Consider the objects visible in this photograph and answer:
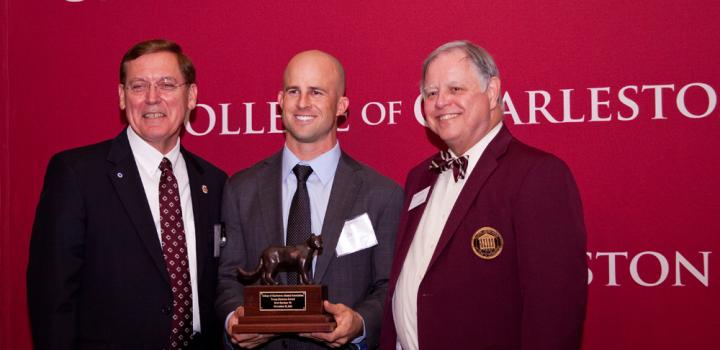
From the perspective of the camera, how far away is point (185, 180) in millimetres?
2982

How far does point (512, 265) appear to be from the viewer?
235cm

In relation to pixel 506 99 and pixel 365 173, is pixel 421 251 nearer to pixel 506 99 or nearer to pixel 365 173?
pixel 365 173

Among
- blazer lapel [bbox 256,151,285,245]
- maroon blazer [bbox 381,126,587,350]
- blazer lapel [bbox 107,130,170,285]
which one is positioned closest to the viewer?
A: maroon blazer [bbox 381,126,587,350]

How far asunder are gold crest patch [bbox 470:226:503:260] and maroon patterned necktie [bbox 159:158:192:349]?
1.10 meters

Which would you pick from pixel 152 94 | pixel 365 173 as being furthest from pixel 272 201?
pixel 152 94

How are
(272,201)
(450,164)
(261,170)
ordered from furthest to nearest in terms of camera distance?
(261,170) → (272,201) → (450,164)

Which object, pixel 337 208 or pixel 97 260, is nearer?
pixel 97 260

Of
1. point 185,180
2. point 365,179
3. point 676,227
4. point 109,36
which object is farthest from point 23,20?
point 676,227

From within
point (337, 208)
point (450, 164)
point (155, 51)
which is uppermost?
point (155, 51)

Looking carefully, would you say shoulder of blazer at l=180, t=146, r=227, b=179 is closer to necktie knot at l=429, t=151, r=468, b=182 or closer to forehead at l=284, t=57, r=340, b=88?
forehead at l=284, t=57, r=340, b=88

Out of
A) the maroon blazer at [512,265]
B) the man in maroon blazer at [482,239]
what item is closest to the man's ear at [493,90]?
the man in maroon blazer at [482,239]

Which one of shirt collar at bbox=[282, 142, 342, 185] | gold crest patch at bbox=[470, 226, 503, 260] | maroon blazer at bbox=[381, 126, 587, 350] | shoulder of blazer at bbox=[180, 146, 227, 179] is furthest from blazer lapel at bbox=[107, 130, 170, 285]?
gold crest patch at bbox=[470, 226, 503, 260]

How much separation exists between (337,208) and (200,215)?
21.6 inches

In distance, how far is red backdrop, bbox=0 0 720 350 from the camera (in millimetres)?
3219
